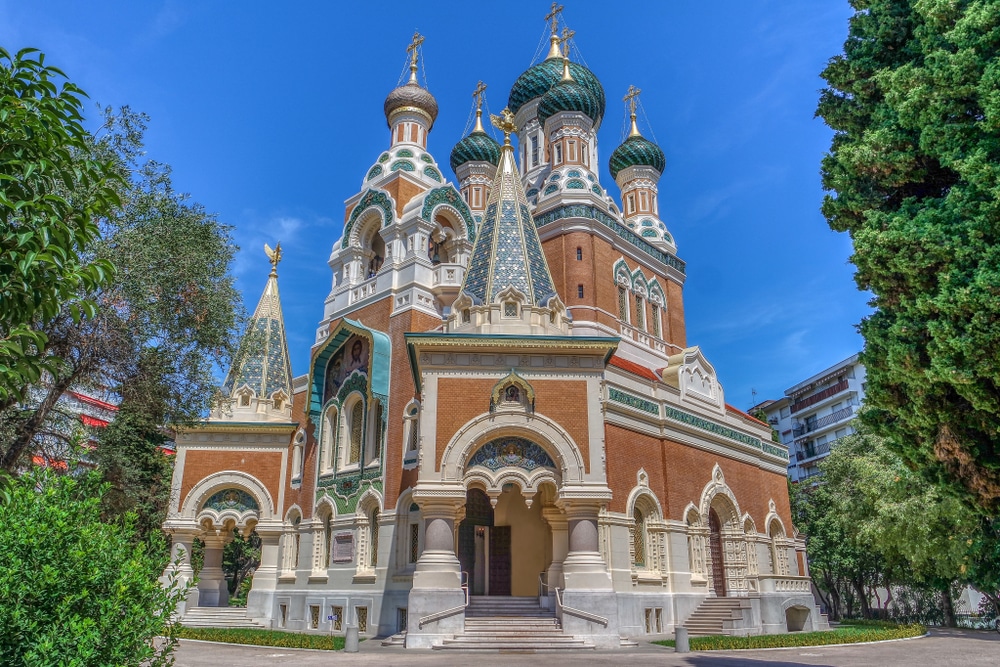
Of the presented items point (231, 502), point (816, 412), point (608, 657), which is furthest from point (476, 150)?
point (816, 412)

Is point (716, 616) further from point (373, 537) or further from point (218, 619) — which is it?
point (218, 619)

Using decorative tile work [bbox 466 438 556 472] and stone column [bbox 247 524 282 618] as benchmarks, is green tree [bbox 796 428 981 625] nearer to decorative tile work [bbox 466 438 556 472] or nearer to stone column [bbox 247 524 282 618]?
decorative tile work [bbox 466 438 556 472]

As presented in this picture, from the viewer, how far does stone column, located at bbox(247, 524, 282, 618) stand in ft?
68.5

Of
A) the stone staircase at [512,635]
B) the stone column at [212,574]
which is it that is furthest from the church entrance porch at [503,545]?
the stone column at [212,574]

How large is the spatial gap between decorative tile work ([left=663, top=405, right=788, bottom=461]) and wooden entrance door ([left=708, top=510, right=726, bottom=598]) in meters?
2.41

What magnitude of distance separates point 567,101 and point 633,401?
1362cm

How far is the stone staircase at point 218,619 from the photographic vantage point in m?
20.6

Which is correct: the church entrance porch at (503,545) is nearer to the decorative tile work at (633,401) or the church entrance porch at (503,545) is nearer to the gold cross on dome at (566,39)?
the decorative tile work at (633,401)

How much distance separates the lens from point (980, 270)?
22.9 feet

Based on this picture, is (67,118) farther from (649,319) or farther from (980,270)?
(649,319)

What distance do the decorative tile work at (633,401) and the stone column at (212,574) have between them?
13929 mm

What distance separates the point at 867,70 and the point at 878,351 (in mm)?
3481

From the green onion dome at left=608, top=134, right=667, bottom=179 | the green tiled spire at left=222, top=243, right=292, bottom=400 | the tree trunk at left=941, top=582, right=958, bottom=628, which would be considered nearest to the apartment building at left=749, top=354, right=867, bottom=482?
the tree trunk at left=941, top=582, right=958, bottom=628

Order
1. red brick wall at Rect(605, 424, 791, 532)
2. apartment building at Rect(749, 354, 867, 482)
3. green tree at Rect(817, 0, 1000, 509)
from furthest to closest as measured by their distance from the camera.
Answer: apartment building at Rect(749, 354, 867, 482)
red brick wall at Rect(605, 424, 791, 532)
green tree at Rect(817, 0, 1000, 509)
